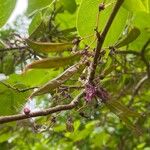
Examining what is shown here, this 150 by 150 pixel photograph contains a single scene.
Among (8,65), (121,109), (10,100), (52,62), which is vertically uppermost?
(52,62)

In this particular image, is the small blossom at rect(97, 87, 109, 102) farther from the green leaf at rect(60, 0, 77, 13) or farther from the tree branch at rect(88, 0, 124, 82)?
the green leaf at rect(60, 0, 77, 13)

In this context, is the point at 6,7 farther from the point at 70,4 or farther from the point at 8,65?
the point at 8,65

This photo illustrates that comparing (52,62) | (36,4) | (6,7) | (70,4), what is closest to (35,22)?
(70,4)

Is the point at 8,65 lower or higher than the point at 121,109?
lower

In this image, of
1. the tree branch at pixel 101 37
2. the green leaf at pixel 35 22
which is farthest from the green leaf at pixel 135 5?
the green leaf at pixel 35 22

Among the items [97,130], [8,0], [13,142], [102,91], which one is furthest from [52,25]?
[13,142]

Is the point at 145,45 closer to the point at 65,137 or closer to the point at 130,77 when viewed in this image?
the point at 130,77

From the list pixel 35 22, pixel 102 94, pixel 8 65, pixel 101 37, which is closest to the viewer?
pixel 101 37
